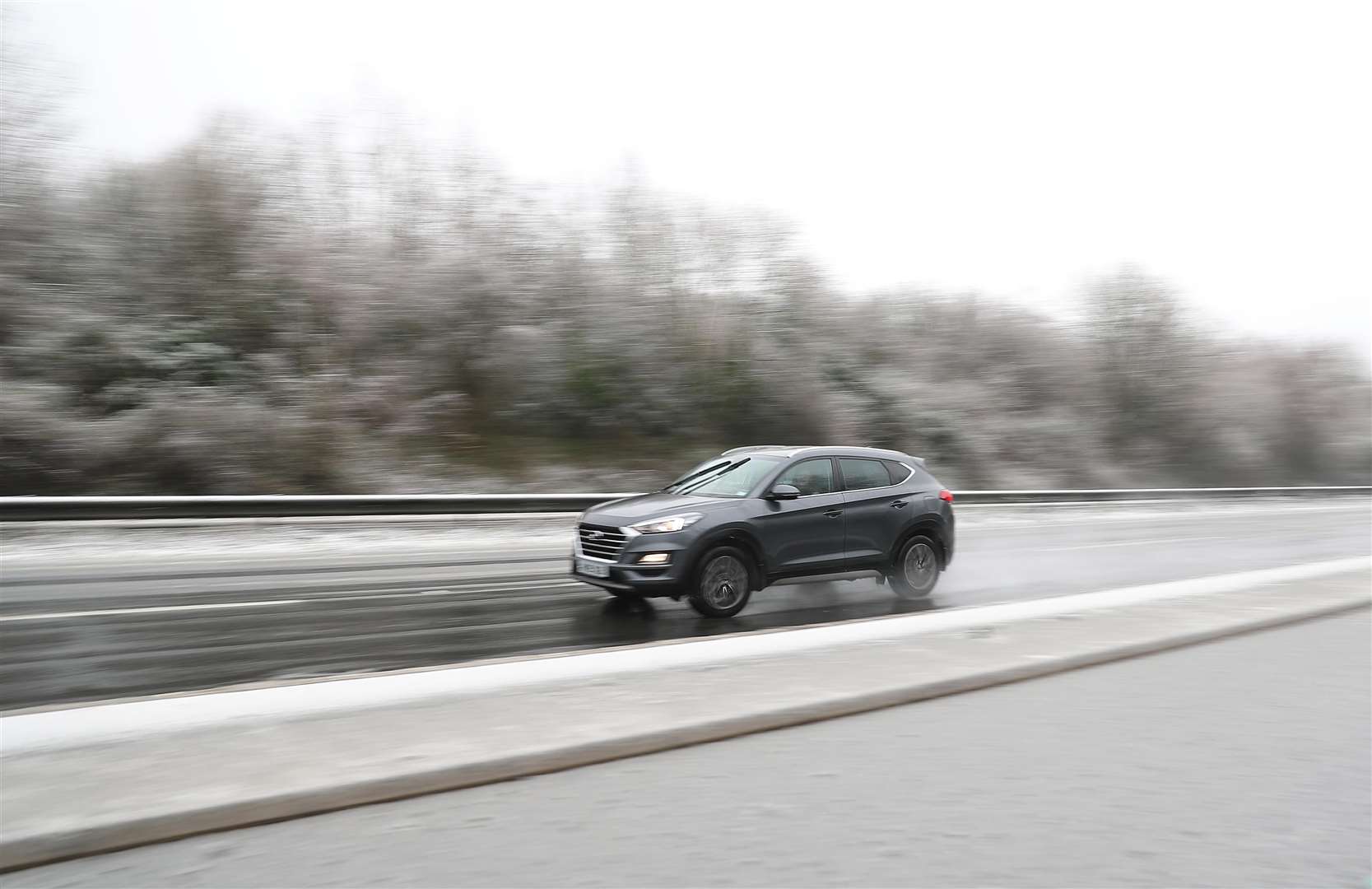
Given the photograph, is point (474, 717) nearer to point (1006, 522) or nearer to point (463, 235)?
point (1006, 522)

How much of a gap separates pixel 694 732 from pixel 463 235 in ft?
69.9

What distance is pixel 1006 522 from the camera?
22.2 m

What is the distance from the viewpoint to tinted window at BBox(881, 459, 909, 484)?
35.6 ft

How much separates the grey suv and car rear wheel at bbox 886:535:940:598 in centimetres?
1

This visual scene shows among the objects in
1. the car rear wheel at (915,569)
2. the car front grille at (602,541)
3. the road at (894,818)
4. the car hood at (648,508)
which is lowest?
the road at (894,818)

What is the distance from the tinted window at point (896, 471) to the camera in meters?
10.8

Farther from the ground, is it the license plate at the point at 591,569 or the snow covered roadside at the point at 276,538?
the snow covered roadside at the point at 276,538

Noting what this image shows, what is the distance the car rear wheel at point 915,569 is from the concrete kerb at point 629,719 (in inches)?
67.4

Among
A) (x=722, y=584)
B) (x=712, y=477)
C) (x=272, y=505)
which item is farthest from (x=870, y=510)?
(x=272, y=505)

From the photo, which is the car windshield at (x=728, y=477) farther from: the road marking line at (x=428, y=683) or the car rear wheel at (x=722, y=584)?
the road marking line at (x=428, y=683)

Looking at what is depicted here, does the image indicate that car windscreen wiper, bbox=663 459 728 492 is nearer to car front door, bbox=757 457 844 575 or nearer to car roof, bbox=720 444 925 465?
car roof, bbox=720 444 925 465

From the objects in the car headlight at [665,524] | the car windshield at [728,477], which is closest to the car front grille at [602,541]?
the car headlight at [665,524]

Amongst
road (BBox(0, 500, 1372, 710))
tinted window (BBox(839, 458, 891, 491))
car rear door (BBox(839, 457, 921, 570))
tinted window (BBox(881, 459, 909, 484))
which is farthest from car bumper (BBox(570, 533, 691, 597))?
tinted window (BBox(881, 459, 909, 484))

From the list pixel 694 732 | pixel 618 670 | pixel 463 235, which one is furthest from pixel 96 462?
pixel 694 732
